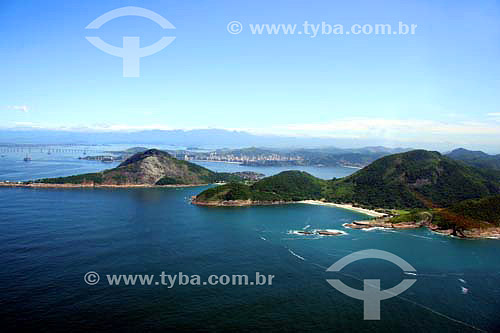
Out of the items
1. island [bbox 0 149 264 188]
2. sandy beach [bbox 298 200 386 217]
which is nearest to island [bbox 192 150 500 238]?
sandy beach [bbox 298 200 386 217]

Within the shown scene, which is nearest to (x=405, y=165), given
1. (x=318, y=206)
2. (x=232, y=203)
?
(x=318, y=206)

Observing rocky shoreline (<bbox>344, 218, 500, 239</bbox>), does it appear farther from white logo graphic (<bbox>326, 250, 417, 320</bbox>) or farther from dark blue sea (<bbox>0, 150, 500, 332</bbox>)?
white logo graphic (<bbox>326, 250, 417, 320</bbox>)

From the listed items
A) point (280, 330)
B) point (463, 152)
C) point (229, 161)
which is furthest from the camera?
point (229, 161)

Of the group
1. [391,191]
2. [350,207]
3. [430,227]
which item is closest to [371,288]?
[430,227]

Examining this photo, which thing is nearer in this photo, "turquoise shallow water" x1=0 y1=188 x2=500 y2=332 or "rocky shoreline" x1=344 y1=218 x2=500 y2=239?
"turquoise shallow water" x1=0 y1=188 x2=500 y2=332

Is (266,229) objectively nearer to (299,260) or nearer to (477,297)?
(299,260)

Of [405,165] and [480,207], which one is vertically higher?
[405,165]

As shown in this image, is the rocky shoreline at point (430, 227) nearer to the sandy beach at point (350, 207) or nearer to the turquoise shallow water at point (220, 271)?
the turquoise shallow water at point (220, 271)
